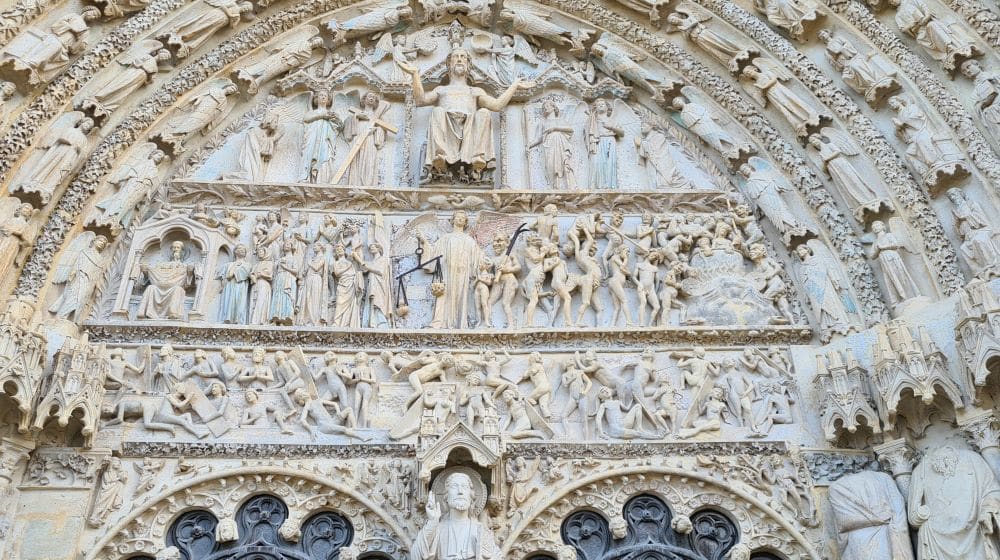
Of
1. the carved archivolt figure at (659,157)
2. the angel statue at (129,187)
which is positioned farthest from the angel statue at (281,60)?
the carved archivolt figure at (659,157)

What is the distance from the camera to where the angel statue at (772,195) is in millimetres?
10000

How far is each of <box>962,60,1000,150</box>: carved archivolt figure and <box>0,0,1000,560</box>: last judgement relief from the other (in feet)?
0.09

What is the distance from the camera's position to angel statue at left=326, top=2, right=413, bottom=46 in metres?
11.6

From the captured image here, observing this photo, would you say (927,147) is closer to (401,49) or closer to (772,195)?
A: (772,195)

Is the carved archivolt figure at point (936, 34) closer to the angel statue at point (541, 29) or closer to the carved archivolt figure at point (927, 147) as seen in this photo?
the carved archivolt figure at point (927, 147)

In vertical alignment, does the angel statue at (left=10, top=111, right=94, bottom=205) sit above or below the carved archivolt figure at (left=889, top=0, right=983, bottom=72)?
below

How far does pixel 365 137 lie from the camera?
10.9 metres

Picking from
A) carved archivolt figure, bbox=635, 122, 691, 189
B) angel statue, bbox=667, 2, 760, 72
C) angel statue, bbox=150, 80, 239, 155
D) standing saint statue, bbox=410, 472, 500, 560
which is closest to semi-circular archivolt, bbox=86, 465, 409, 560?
standing saint statue, bbox=410, 472, 500, 560

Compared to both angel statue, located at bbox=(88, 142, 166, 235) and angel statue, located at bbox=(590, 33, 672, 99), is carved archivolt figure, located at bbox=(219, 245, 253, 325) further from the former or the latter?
angel statue, located at bbox=(590, 33, 672, 99)

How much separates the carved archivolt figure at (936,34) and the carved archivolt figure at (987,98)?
6.6 inches

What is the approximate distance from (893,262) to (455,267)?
4136mm

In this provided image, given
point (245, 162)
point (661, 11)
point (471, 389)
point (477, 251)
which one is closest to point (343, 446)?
point (471, 389)

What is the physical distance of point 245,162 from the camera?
10617mm

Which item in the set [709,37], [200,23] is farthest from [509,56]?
[200,23]
